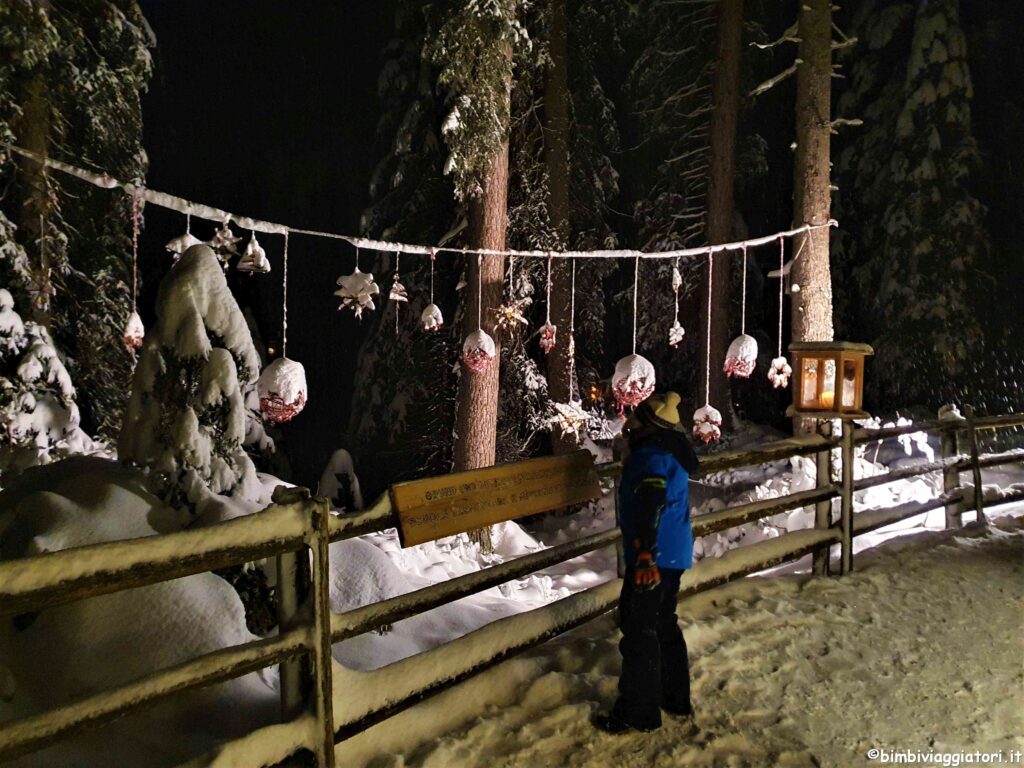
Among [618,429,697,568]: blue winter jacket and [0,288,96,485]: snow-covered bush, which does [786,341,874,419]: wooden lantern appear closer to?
[618,429,697,568]: blue winter jacket

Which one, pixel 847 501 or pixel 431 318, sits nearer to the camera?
pixel 847 501

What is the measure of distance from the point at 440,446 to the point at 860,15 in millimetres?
17731

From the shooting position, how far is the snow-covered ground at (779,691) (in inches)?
154

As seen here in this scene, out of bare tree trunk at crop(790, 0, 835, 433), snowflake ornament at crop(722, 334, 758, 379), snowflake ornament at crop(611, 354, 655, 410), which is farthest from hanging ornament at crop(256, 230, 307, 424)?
bare tree trunk at crop(790, 0, 835, 433)

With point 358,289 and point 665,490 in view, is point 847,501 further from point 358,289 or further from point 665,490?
point 358,289

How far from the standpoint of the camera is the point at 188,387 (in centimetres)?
524

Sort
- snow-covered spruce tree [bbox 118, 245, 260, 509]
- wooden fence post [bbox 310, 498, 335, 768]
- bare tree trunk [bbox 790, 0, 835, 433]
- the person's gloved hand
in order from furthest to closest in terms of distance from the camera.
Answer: bare tree trunk [bbox 790, 0, 835, 433] < snow-covered spruce tree [bbox 118, 245, 260, 509] < the person's gloved hand < wooden fence post [bbox 310, 498, 335, 768]

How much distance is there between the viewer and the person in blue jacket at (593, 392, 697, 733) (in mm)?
Answer: 4027

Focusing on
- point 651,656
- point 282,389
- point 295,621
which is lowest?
point 651,656

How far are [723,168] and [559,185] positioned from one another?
182 inches

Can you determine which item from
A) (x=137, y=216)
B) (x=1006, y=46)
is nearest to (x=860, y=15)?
(x=1006, y=46)

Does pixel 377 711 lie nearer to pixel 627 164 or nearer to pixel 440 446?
pixel 440 446

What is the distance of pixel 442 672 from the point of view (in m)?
4.16

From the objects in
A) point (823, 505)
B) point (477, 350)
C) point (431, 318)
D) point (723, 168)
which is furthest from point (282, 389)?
point (723, 168)
